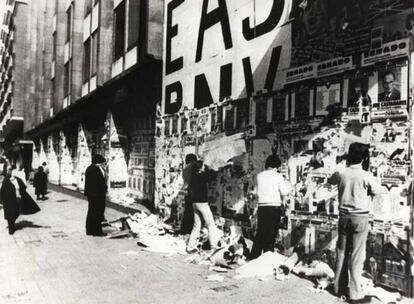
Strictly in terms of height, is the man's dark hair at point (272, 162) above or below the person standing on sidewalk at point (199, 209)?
above

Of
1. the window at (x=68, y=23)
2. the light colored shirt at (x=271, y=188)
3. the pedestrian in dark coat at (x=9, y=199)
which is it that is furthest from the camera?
the window at (x=68, y=23)

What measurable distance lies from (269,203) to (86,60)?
17749 millimetres

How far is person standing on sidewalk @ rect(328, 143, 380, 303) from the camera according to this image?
16.0ft

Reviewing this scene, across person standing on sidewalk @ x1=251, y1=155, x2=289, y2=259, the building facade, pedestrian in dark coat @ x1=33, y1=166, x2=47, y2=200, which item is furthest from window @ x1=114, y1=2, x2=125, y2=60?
person standing on sidewalk @ x1=251, y1=155, x2=289, y2=259

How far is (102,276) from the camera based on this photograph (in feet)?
19.9

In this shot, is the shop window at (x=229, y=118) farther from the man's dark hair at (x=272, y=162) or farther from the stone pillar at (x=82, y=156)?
the stone pillar at (x=82, y=156)

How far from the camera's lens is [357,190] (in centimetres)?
500

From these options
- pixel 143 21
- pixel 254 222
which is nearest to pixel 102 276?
pixel 254 222

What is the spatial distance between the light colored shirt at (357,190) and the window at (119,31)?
490 inches

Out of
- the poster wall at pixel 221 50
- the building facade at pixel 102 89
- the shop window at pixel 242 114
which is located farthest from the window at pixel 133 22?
the shop window at pixel 242 114

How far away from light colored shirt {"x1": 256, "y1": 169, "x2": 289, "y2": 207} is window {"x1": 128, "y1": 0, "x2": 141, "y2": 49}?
9547mm

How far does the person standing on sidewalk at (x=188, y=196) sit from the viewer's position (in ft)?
28.5

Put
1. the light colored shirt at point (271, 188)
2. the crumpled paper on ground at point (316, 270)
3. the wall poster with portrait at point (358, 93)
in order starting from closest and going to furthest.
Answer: the wall poster with portrait at point (358, 93)
the crumpled paper on ground at point (316, 270)
the light colored shirt at point (271, 188)

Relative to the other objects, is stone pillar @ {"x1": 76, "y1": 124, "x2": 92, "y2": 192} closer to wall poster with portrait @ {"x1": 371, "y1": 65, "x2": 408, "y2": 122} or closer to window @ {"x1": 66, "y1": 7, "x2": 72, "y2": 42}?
window @ {"x1": 66, "y1": 7, "x2": 72, "y2": 42}
